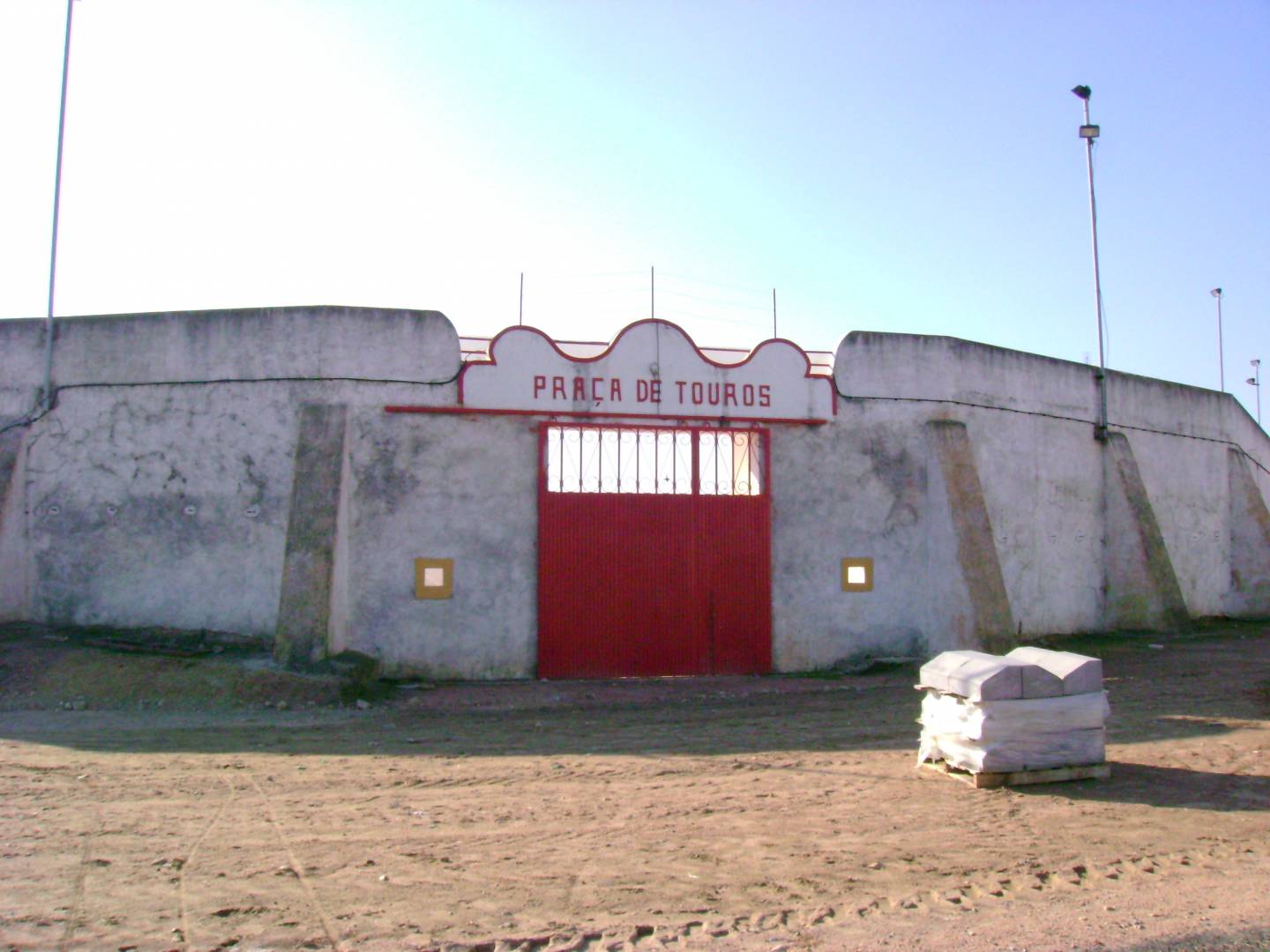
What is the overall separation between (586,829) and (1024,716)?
3.39 metres

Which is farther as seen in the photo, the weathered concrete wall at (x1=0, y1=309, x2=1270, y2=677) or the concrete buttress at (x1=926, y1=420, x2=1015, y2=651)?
the concrete buttress at (x1=926, y1=420, x2=1015, y2=651)

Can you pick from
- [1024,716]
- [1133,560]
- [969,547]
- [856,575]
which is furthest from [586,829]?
[1133,560]

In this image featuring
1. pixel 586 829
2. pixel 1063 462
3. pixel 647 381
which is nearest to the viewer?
pixel 586 829

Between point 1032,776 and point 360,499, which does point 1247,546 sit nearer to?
Result: point 1032,776

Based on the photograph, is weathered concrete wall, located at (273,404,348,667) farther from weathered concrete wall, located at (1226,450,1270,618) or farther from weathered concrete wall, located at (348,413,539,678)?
weathered concrete wall, located at (1226,450,1270,618)

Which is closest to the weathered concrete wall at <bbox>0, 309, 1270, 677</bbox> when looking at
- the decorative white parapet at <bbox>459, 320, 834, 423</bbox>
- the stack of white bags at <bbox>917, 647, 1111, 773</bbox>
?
the decorative white parapet at <bbox>459, 320, 834, 423</bbox>

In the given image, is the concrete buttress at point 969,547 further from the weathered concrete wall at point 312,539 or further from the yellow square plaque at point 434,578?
the weathered concrete wall at point 312,539

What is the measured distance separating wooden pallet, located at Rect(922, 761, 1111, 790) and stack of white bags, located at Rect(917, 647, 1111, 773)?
33 mm

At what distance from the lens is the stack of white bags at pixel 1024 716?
25.1 ft

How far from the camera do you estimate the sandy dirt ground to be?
502 centimetres

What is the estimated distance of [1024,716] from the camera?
304 inches

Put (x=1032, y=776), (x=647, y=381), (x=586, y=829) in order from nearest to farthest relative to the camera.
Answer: (x=586, y=829) < (x=1032, y=776) < (x=647, y=381)


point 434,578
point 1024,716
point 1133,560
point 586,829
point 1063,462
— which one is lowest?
point 586,829

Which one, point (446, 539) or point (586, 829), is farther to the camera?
point (446, 539)
